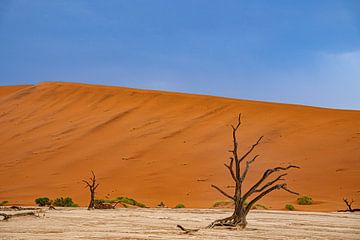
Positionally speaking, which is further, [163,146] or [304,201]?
[163,146]

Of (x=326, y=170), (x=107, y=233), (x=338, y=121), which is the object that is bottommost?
(x=107, y=233)

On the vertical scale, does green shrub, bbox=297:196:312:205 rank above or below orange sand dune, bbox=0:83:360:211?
below

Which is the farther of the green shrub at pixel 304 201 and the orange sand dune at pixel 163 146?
the orange sand dune at pixel 163 146

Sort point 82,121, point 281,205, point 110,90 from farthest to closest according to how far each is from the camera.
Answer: point 110,90
point 82,121
point 281,205

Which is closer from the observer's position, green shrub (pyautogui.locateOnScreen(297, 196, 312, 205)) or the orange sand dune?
green shrub (pyautogui.locateOnScreen(297, 196, 312, 205))

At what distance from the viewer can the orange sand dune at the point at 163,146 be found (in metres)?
19.0

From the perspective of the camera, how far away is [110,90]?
40.5 m

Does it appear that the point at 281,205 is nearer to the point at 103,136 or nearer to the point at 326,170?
the point at 326,170

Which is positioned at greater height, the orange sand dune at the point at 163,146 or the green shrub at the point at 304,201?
the orange sand dune at the point at 163,146

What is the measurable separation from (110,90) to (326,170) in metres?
23.9

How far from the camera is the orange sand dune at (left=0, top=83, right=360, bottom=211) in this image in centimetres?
1900

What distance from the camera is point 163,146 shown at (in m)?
25.8

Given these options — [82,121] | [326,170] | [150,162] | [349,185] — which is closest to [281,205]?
[349,185]

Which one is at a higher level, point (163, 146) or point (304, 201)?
point (163, 146)
